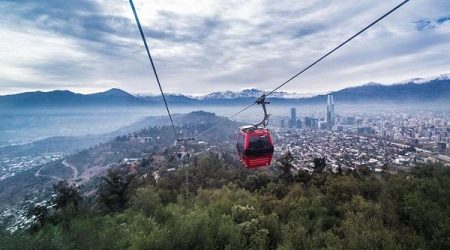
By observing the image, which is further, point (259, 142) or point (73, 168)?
point (73, 168)

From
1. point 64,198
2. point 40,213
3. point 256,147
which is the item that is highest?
point 256,147

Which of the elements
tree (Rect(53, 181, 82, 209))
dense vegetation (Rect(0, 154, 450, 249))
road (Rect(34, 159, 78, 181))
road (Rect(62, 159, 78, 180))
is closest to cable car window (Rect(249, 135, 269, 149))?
dense vegetation (Rect(0, 154, 450, 249))

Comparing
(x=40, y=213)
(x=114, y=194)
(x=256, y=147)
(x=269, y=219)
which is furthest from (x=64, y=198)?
(x=256, y=147)

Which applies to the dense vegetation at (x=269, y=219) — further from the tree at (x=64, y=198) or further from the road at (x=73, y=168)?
the road at (x=73, y=168)

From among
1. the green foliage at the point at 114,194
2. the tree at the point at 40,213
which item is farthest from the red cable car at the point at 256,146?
the green foliage at the point at 114,194

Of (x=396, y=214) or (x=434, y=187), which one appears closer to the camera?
(x=396, y=214)

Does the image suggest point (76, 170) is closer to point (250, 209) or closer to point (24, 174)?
point (24, 174)

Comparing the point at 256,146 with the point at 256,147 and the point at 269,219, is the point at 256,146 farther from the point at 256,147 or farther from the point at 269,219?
the point at 269,219

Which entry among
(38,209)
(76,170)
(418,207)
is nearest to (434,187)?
(418,207)
